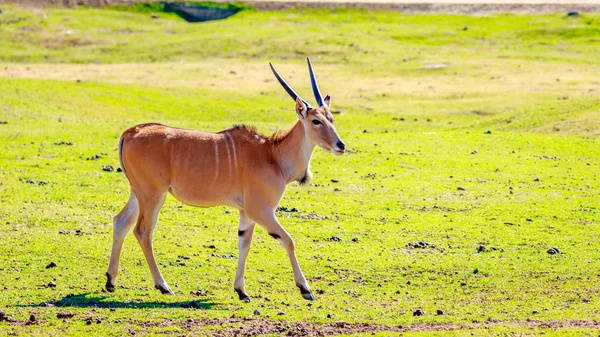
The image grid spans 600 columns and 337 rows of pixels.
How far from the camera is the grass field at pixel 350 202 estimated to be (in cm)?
1104

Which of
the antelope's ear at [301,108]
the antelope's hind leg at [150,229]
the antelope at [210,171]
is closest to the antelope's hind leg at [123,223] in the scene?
the antelope at [210,171]

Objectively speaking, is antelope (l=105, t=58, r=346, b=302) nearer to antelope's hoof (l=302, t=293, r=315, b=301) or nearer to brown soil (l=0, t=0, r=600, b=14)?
antelope's hoof (l=302, t=293, r=315, b=301)

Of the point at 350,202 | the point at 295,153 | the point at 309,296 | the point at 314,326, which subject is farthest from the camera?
the point at 350,202

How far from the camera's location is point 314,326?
34.1 ft

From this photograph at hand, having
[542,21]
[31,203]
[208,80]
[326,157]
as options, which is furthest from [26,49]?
[31,203]

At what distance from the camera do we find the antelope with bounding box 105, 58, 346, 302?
11828 mm

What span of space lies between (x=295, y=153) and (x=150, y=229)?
1879 millimetres

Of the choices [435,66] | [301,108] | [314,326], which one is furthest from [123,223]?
[435,66]

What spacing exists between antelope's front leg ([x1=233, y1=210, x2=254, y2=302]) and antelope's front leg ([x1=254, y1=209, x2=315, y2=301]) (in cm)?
43

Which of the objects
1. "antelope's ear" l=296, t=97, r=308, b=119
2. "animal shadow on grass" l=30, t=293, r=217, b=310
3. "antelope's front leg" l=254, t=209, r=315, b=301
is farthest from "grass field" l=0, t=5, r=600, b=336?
"antelope's ear" l=296, t=97, r=308, b=119

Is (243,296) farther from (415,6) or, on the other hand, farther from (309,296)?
(415,6)

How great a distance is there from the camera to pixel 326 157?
21734 millimetres

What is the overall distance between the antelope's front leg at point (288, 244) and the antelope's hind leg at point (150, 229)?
1.19 m

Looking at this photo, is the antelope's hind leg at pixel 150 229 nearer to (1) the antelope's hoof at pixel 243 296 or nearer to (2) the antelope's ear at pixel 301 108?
(1) the antelope's hoof at pixel 243 296
